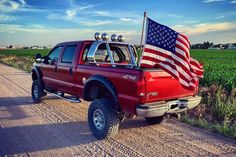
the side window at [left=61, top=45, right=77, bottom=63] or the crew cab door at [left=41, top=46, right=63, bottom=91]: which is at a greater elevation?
the side window at [left=61, top=45, right=77, bottom=63]

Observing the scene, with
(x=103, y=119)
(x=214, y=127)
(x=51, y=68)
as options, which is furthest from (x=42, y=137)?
(x=214, y=127)

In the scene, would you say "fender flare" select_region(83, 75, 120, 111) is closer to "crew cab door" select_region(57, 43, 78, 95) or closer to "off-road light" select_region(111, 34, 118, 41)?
"crew cab door" select_region(57, 43, 78, 95)

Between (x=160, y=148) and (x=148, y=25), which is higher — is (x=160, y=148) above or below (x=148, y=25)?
below

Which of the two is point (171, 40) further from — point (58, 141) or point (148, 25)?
point (58, 141)

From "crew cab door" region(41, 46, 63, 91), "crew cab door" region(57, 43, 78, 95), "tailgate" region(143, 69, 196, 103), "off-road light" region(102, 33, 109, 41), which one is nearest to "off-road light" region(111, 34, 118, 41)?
"off-road light" region(102, 33, 109, 41)

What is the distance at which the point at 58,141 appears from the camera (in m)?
5.20

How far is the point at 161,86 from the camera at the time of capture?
4.94 m

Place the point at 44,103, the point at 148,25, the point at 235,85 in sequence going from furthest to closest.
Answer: the point at 235,85 → the point at 44,103 → the point at 148,25

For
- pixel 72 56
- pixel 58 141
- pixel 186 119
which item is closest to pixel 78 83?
pixel 72 56

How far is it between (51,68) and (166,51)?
12.4ft

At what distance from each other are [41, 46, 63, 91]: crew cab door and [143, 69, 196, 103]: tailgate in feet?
11.2

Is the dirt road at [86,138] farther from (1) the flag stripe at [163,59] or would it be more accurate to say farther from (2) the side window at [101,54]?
(2) the side window at [101,54]

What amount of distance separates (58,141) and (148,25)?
107 inches

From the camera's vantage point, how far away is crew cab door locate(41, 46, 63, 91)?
24.4 feet
